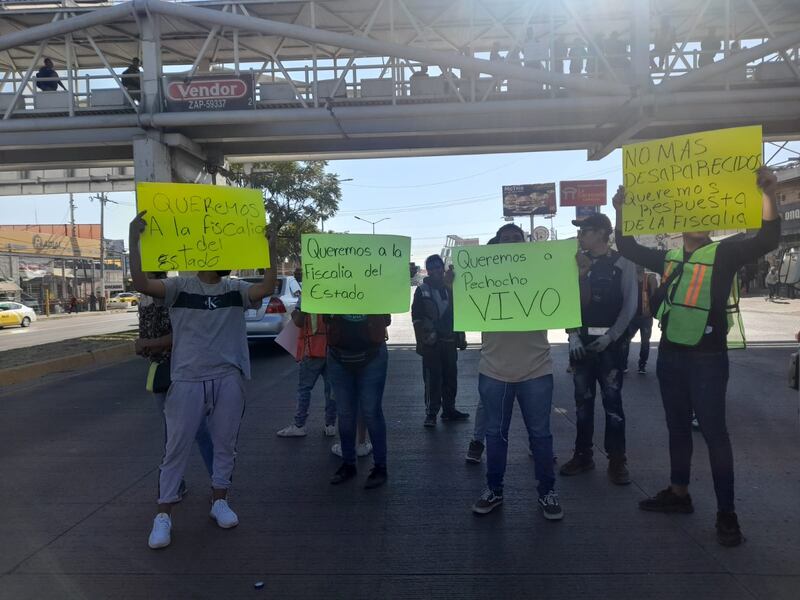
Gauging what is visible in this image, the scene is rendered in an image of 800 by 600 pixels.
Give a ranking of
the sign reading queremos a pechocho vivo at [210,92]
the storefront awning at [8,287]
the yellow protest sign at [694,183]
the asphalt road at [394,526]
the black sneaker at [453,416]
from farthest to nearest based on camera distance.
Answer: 1. the storefront awning at [8,287]
2. the sign reading queremos a pechocho vivo at [210,92]
3. the black sneaker at [453,416]
4. the yellow protest sign at [694,183]
5. the asphalt road at [394,526]

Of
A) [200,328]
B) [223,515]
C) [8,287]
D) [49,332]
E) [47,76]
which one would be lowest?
[49,332]

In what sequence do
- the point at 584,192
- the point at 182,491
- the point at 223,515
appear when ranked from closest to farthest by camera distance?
the point at 223,515, the point at 182,491, the point at 584,192

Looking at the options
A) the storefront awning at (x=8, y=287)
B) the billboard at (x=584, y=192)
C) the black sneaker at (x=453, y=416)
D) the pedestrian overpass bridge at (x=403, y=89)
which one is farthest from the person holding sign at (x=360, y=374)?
the storefront awning at (x=8, y=287)

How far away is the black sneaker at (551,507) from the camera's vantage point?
390 cm

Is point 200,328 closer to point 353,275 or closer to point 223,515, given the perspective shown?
point 353,275

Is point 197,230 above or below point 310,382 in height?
above

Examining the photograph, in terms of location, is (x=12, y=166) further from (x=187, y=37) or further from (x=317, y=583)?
(x=317, y=583)

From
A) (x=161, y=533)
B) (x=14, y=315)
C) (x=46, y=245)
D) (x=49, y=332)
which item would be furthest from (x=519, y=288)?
(x=46, y=245)

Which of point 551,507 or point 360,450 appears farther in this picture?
point 360,450

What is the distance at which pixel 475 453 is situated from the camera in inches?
204

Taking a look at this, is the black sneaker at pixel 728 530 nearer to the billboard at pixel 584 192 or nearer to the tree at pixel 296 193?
the tree at pixel 296 193

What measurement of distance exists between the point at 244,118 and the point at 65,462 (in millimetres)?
10465

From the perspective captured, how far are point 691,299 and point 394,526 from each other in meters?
2.34

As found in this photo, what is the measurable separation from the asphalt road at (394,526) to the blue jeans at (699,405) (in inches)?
13.7
